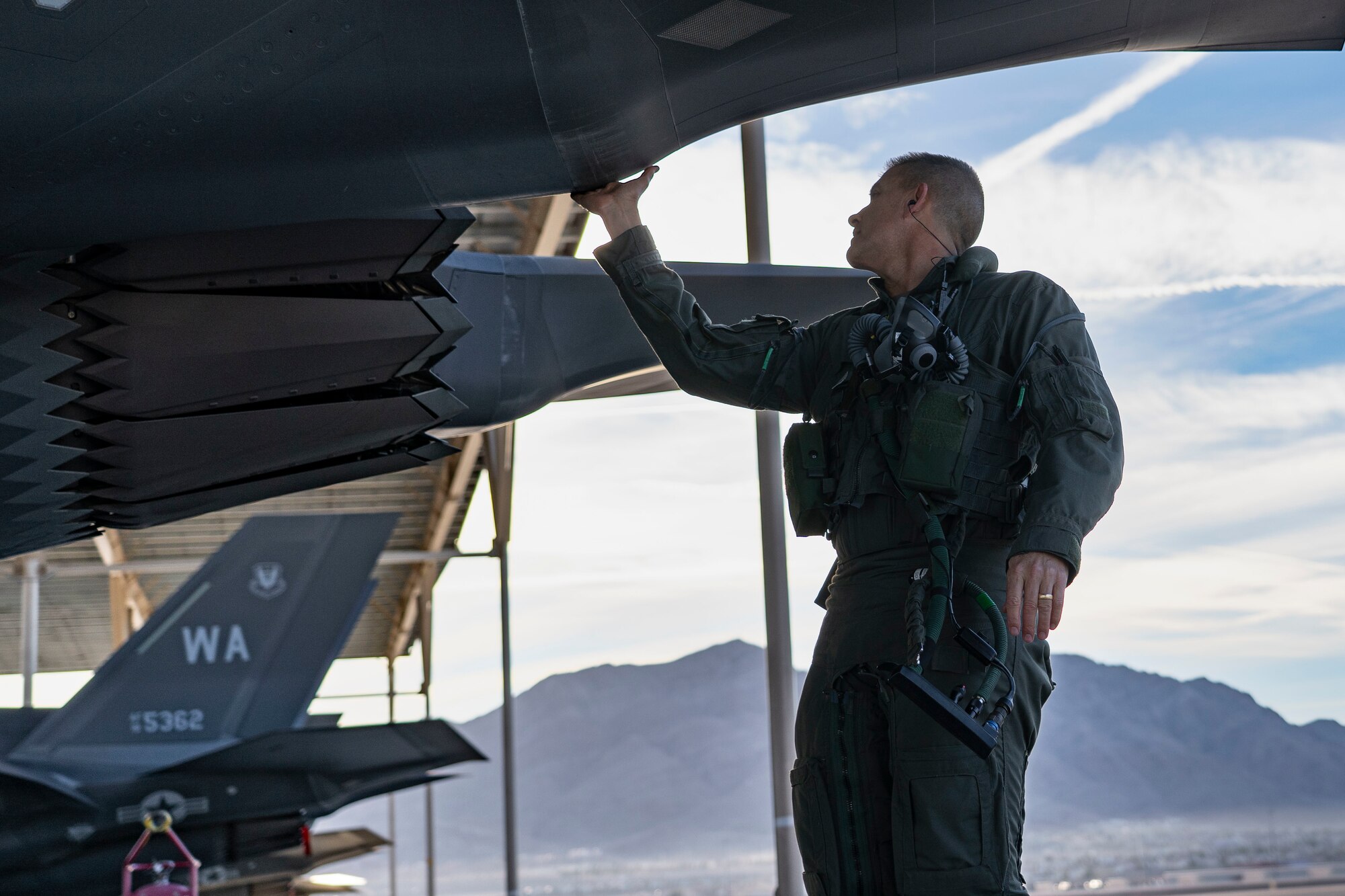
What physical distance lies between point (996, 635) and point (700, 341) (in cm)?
93

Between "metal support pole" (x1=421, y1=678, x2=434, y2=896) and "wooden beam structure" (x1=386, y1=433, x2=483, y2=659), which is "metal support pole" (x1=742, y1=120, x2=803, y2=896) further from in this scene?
"metal support pole" (x1=421, y1=678, x2=434, y2=896)

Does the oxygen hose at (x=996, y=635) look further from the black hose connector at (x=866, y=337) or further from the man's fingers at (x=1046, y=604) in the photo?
the black hose connector at (x=866, y=337)

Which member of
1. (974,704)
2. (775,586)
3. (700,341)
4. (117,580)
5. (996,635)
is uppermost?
(117,580)

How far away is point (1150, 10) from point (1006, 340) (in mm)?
633

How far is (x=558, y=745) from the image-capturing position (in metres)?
64.9

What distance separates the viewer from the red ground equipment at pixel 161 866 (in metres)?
8.09

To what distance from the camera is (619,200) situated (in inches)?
91.7

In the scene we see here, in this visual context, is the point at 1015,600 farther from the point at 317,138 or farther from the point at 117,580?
the point at 117,580

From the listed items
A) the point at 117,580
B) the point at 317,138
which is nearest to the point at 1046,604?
the point at 317,138

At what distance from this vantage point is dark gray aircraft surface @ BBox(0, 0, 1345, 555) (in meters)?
1.73

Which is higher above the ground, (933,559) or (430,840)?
(933,559)

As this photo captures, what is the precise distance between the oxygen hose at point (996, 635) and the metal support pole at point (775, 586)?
4.24 m

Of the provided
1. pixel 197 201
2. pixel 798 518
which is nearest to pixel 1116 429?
pixel 798 518

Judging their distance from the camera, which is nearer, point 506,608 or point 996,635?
point 996,635
